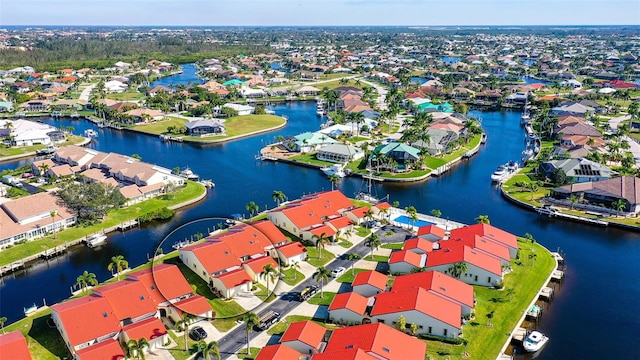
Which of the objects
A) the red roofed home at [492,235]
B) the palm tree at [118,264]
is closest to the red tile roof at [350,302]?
the red roofed home at [492,235]

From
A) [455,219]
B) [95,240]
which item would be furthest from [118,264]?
[455,219]

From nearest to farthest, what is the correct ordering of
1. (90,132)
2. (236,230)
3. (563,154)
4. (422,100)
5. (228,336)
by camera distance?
(228,336) → (236,230) → (563,154) → (90,132) → (422,100)

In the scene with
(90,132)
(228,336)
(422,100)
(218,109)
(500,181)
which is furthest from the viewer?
(422,100)

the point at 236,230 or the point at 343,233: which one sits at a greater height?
the point at 236,230

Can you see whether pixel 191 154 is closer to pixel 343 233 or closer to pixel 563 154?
pixel 343 233

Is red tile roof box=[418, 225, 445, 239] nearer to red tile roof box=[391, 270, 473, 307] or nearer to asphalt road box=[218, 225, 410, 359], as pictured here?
asphalt road box=[218, 225, 410, 359]

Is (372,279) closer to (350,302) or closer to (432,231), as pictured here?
(350,302)

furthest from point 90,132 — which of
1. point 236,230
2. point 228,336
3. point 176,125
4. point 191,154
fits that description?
point 228,336

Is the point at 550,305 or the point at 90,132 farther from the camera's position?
the point at 90,132
